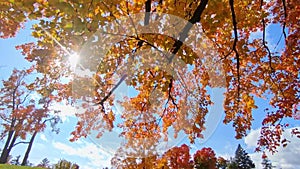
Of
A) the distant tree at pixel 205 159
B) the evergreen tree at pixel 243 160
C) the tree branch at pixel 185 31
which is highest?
the evergreen tree at pixel 243 160

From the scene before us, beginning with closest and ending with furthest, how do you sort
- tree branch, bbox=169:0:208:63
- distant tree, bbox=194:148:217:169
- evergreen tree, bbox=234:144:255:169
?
1. tree branch, bbox=169:0:208:63
2. distant tree, bbox=194:148:217:169
3. evergreen tree, bbox=234:144:255:169

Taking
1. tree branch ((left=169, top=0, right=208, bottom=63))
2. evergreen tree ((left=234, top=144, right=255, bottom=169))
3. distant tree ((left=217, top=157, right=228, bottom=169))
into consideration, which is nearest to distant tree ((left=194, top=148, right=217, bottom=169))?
distant tree ((left=217, top=157, right=228, bottom=169))

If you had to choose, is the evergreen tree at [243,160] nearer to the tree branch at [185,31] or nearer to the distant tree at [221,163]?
the distant tree at [221,163]

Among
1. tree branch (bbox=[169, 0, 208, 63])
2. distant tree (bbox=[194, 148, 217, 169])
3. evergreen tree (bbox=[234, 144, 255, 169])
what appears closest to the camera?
tree branch (bbox=[169, 0, 208, 63])

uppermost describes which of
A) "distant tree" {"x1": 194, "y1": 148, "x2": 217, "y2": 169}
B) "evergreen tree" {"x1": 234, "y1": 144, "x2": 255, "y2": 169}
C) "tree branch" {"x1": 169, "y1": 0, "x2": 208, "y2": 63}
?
"evergreen tree" {"x1": 234, "y1": 144, "x2": 255, "y2": 169}

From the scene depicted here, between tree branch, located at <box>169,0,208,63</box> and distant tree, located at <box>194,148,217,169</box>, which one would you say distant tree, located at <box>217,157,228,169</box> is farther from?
tree branch, located at <box>169,0,208,63</box>

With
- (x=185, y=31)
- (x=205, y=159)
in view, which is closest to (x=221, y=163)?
(x=205, y=159)

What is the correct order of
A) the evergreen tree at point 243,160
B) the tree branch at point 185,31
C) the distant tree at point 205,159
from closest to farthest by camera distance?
the tree branch at point 185,31, the distant tree at point 205,159, the evergreen tree at point 243,160

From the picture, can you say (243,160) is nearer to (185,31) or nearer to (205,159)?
(205,159)

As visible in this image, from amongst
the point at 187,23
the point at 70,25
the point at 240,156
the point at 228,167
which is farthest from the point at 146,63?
the point at 240,156

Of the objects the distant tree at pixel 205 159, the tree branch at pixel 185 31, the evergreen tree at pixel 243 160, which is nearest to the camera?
the tree branch at pixel 185 31

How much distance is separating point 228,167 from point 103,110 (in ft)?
133

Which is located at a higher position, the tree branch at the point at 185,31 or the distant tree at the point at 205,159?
the distant tree at the point at 205,159

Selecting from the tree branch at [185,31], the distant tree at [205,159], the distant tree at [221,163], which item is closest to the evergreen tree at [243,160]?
the distant tree at [221,163]
